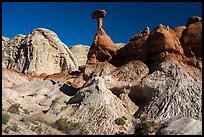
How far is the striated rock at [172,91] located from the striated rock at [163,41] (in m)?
1.12

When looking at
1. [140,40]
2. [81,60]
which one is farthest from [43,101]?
[81,60]

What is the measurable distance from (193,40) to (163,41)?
228 cm

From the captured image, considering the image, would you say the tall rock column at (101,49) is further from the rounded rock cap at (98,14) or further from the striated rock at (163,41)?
the striated rock at (163,41)

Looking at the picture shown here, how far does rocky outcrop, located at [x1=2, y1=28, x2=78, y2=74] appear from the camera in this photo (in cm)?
4766

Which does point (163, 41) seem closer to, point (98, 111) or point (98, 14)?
point (98, 111)

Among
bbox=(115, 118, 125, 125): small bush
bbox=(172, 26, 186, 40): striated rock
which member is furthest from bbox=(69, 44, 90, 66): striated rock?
bbox=(115, 118, 125, 125): small bush

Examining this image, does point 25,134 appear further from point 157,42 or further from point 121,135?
point 157,42

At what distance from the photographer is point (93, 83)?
2608 centimetres

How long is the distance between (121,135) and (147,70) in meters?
9.83

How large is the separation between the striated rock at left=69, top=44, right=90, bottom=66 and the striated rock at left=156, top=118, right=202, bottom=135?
5746 centimetres

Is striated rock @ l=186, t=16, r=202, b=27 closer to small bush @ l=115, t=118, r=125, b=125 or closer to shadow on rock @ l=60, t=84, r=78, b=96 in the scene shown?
shadow on rock @ l=60, t=84, r=78, b=96

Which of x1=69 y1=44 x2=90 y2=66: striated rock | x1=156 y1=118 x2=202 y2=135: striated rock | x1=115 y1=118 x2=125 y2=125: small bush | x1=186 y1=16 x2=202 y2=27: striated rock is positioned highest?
x1=69 y1=44 x2=90 y2=66: striated rock

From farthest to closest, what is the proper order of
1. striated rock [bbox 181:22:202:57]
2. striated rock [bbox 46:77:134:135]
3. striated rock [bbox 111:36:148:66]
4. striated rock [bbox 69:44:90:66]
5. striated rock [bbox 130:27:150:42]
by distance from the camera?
striated rock [bbox 69:44:90:66] < striated rock [bbox 130:27:150:42] < striated rock [bbox 111:36:148:66] < striated rock [bbox 181:22:202:57] < striated rock [bbox 46:77:134:135]

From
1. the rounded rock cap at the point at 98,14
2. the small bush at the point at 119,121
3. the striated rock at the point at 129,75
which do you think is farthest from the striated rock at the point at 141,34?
the small bush at the point at 119,121
